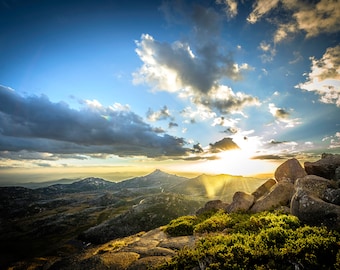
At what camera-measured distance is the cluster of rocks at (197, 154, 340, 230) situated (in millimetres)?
18047

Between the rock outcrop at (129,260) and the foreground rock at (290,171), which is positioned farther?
the foreground rock at (290,171)

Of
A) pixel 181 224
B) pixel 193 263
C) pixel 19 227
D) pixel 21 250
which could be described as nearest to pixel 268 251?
pixel 193 263

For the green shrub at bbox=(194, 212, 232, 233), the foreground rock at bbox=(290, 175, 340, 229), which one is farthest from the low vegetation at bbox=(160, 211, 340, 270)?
the green shrub at bbox=(194, 212, 232, 233)

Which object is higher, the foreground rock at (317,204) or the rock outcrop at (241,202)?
the foreground rock at (317,204)

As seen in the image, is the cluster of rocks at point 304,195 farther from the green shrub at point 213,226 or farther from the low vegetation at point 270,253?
the green shrub at point 213,226

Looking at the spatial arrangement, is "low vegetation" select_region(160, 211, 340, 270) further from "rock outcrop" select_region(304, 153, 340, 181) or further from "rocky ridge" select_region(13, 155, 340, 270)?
"rock outcrop" select_region(304, 153, 340, 181)

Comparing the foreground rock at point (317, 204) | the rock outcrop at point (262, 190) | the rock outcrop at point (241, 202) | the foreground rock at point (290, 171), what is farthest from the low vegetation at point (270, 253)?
the foreground rock at point (290, 171)

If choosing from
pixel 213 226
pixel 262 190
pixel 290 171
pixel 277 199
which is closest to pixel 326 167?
pixel 290 171

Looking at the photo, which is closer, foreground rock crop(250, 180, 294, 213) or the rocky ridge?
the rocky ridge

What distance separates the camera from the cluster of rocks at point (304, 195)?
711 inches

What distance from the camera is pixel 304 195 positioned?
20453mm

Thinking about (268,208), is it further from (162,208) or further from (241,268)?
(162,208)

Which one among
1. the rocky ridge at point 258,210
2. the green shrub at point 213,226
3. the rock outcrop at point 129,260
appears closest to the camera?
the rock outcrop at point 129,260

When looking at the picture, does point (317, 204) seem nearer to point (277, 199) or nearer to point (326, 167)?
point (277, 199)
